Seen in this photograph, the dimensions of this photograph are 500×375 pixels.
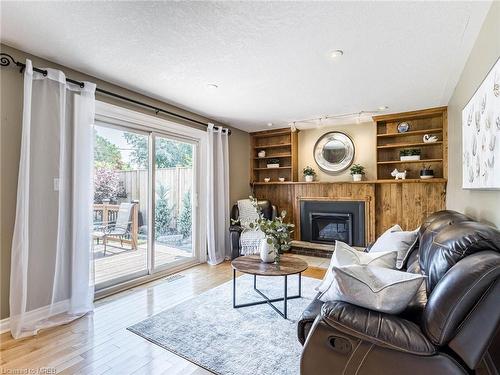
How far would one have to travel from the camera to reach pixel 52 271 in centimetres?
250

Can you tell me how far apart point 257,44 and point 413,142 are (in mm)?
3380

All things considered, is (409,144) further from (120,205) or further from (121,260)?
(121,260)

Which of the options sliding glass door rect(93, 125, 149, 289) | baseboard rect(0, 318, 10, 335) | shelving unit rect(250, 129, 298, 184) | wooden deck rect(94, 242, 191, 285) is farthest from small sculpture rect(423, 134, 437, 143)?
baseboard rect(0, 318, 10, 335)

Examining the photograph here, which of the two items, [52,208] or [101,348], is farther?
[52,208]

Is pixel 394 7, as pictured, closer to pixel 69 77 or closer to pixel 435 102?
pixel 435 102

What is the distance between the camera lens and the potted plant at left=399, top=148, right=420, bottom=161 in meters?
4.18

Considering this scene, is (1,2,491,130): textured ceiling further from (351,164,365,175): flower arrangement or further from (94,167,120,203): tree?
(351,164,365,175): flower arrangement

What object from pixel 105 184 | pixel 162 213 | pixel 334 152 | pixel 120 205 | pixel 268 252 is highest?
pixel 334 152

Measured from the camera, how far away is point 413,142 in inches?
171

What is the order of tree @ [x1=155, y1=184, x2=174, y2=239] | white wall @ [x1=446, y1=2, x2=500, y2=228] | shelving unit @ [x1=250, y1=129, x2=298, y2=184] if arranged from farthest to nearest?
shelving unit @ [x1=250, y1=129, x2=298, y2=184] → tree @ [x1=155, y1=184, x2=174, y2=239] → white wall @ [x1=446, y1=2, x2=500, y2=228]

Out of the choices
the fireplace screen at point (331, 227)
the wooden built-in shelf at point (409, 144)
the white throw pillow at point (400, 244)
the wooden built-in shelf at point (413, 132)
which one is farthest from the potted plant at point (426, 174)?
the white throw pillow at point (400, 244)

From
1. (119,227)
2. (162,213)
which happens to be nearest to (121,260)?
(119,227)

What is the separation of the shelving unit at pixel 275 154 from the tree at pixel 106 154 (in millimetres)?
2865

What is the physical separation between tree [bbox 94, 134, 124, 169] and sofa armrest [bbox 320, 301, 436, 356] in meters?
2.88
